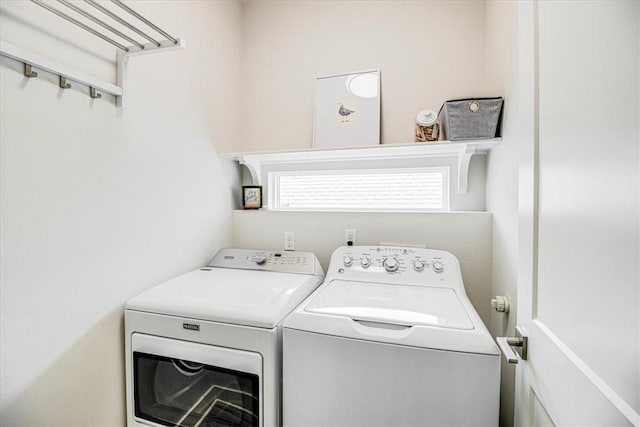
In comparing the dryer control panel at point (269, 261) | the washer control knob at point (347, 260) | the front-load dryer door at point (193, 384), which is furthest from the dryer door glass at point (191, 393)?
the washer control knob at point (347, 260)

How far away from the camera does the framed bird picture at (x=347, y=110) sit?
6.45 ft

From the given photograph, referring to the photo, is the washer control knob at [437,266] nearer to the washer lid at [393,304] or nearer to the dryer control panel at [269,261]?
the washer lid at [393,304]

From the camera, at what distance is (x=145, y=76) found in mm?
1433

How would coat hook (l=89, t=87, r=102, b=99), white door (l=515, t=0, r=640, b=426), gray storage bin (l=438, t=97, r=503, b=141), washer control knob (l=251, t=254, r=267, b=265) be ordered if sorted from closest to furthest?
1. white door (l=515, t=0, r=640, b=426)
2. coat hook (l=89, t=87, r=102, b=99)
3. gray storage bin (l=438, t=97, r=503, b=141)
4. washer control knob (l=251, t=254, r=267, b=265)

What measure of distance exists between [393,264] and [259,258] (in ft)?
2.60

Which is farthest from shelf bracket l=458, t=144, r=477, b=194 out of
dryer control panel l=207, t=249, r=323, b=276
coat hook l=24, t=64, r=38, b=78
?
coat hook l=24, t=64, r=38, b=78

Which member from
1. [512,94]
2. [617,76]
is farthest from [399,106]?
[617,76]

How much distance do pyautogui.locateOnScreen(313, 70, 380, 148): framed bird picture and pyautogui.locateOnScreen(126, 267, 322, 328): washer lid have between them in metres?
0.95

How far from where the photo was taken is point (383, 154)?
1.86 meters

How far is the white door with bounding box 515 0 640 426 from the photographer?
46 centimetres

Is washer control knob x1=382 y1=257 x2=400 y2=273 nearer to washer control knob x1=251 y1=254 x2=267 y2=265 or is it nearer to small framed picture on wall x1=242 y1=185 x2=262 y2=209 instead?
washer control knob x1=251 y1=254 x2=267 y2=265

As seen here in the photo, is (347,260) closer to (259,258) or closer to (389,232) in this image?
(389,232)

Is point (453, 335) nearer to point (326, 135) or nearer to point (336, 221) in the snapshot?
point (336, 221)

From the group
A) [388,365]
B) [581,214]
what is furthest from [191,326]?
[581,214]
